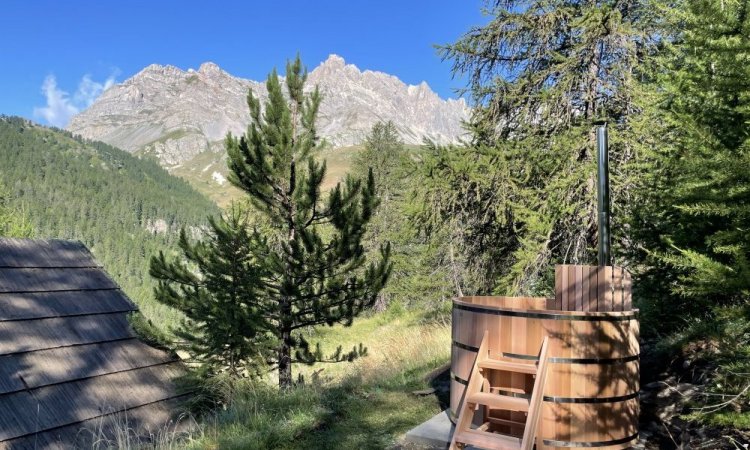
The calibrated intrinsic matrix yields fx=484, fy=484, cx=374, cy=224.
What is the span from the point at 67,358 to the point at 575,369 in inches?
428

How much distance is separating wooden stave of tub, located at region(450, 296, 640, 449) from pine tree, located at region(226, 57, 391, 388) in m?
7.29

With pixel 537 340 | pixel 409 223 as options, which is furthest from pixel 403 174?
pixel 537 340

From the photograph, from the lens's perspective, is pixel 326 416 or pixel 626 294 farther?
pixel 326 416

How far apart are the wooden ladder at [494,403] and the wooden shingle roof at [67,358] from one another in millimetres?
7107

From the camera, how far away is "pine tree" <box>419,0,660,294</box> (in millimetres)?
9922

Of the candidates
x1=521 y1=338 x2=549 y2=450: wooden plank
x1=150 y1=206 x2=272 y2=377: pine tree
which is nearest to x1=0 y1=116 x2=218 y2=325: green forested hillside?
x1=150 y1=206 x2=272 y2=377: pine tree

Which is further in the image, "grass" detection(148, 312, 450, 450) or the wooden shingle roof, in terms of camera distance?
the wooden shingle roof

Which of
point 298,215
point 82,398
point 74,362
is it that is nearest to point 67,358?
point 74,362

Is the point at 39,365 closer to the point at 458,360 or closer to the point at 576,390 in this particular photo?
the point at 458,360

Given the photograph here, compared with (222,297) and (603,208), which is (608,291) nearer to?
(603,208)

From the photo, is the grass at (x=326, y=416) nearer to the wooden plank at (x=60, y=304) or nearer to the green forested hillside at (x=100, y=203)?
the wooden plank at (x=60, y=304)

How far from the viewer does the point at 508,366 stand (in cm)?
410

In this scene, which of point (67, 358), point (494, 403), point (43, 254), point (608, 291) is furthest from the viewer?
point (43, 254)

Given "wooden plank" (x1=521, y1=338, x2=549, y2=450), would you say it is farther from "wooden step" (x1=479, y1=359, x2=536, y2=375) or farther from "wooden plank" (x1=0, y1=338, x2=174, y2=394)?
"wooden plank" (x1=0, y1=338, x2=174, y2=394)
